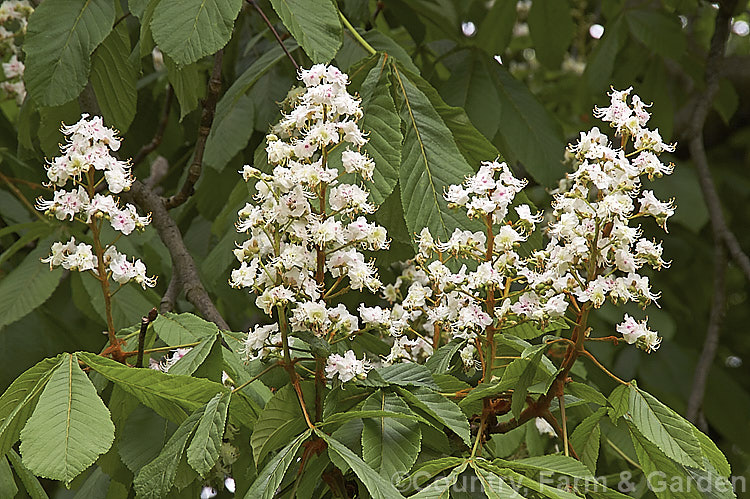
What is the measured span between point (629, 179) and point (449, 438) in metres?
0.42

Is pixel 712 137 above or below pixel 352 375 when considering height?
above

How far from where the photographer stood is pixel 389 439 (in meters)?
1.09

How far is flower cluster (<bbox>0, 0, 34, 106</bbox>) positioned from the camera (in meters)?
2.53

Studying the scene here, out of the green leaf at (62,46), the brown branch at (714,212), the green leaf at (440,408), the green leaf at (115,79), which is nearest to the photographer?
the green leaf at (440,408)

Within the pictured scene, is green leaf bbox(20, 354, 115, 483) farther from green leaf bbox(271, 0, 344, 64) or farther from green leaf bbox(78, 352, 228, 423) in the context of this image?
green leaf bbox(271, 0, 344, 64)

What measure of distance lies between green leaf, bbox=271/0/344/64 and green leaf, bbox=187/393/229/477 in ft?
1.91

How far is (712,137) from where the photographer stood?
425 cm

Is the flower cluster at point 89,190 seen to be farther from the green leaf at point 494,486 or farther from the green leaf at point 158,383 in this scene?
the green leaf at point 494,486

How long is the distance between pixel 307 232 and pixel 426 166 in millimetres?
438

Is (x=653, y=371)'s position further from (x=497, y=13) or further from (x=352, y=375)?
(x=352, y=375)

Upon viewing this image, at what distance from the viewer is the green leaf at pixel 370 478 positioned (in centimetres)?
97

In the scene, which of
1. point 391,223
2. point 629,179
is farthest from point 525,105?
point 629,179

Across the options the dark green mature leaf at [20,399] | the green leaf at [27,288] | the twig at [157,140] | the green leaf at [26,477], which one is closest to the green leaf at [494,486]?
the dark green mature leaf at [20,399]

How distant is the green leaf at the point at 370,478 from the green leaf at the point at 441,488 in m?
0.03
